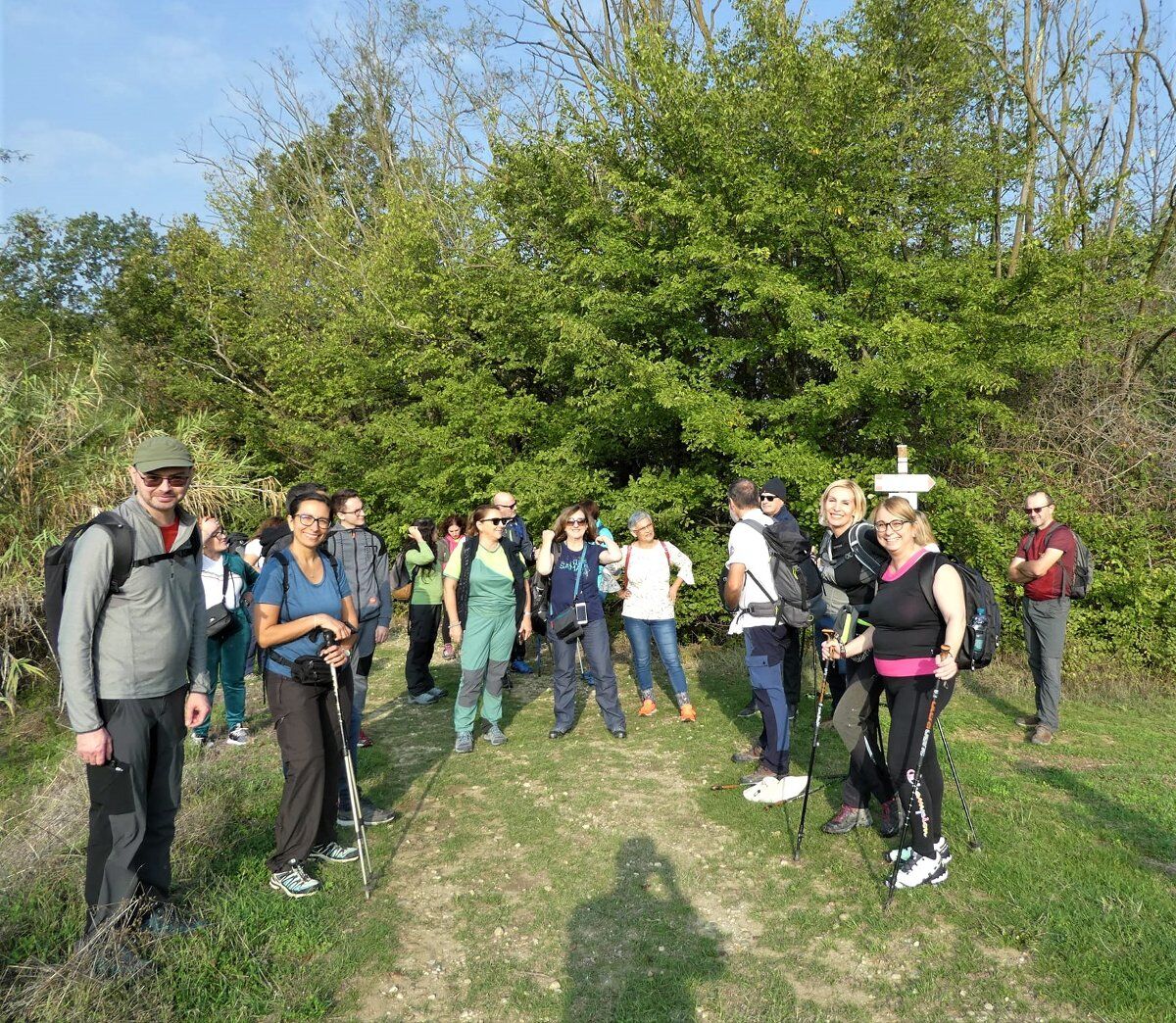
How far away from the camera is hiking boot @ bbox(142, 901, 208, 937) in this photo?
139 inches

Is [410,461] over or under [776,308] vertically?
under

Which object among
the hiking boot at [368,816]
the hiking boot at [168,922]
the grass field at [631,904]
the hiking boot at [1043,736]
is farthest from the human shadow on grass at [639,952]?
the hiking boot at [1043,736]

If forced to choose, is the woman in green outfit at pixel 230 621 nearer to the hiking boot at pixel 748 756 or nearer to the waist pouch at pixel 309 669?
the waist pouch at pixel 309 669

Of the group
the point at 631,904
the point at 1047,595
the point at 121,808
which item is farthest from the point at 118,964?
the point at 1047,595

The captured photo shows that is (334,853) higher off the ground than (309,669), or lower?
lower

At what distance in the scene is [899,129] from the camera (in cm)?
1109

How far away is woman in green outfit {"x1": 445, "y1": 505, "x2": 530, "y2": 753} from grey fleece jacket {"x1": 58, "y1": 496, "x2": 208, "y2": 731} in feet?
9.76

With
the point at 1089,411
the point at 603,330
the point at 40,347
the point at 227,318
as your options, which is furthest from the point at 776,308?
the point at 227,318

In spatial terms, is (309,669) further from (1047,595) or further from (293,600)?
(1047,595)

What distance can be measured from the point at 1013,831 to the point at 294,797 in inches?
158

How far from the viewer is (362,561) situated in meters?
6.23

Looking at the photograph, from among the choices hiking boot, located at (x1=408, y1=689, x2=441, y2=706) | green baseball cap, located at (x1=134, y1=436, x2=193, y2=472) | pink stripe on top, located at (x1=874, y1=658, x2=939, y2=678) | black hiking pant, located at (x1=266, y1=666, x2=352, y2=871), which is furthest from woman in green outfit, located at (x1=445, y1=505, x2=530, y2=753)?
pink stripe on top, located at (x1=874, y1=658, x2=939, y2=678)

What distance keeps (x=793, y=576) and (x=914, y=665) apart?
1.51 meters

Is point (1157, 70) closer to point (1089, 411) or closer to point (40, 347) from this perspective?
point (1089, 411)
